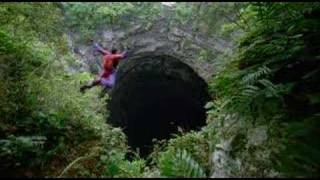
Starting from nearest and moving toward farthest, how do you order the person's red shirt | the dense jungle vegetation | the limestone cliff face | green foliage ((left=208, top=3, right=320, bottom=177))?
the dense jungle vegetation < green foliage ((left=208, top=3, right=320, bottom=177)) < the person's red shirt < the limestone cliff face

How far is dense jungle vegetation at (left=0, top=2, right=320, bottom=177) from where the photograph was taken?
518 cm

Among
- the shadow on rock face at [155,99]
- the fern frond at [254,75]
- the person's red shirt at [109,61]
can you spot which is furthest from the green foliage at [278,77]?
the shadow on rock face at [155,99]

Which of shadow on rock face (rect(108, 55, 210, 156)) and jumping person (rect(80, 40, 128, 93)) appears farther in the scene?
shadow on rock face (rect(108, 55, 210, 156))

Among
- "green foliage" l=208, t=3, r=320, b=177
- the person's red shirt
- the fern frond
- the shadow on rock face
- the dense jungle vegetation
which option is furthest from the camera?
the shadow on rock face

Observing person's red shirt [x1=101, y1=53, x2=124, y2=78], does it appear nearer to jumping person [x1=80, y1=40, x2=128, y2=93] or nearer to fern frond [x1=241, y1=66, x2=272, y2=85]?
jumping person [x1=80, y1=40, x2=128, y2=93]

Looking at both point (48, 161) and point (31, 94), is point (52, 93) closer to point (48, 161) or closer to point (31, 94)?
point (31, 94)

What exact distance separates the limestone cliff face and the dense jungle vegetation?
8778mm

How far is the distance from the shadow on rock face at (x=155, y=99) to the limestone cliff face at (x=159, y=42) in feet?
2.46

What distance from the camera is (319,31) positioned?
6047 millimetres

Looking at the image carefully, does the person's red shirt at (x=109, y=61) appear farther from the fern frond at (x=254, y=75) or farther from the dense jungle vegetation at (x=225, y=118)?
the fern frond at (x=254, y=75)

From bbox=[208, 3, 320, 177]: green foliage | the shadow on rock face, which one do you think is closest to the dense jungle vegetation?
bbox=[208, 3, 320, 177]: green foliage

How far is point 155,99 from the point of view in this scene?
76.9ft

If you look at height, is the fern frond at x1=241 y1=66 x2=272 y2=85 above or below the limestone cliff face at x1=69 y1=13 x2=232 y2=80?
below

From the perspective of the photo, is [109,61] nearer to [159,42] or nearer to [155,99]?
[159,42]
